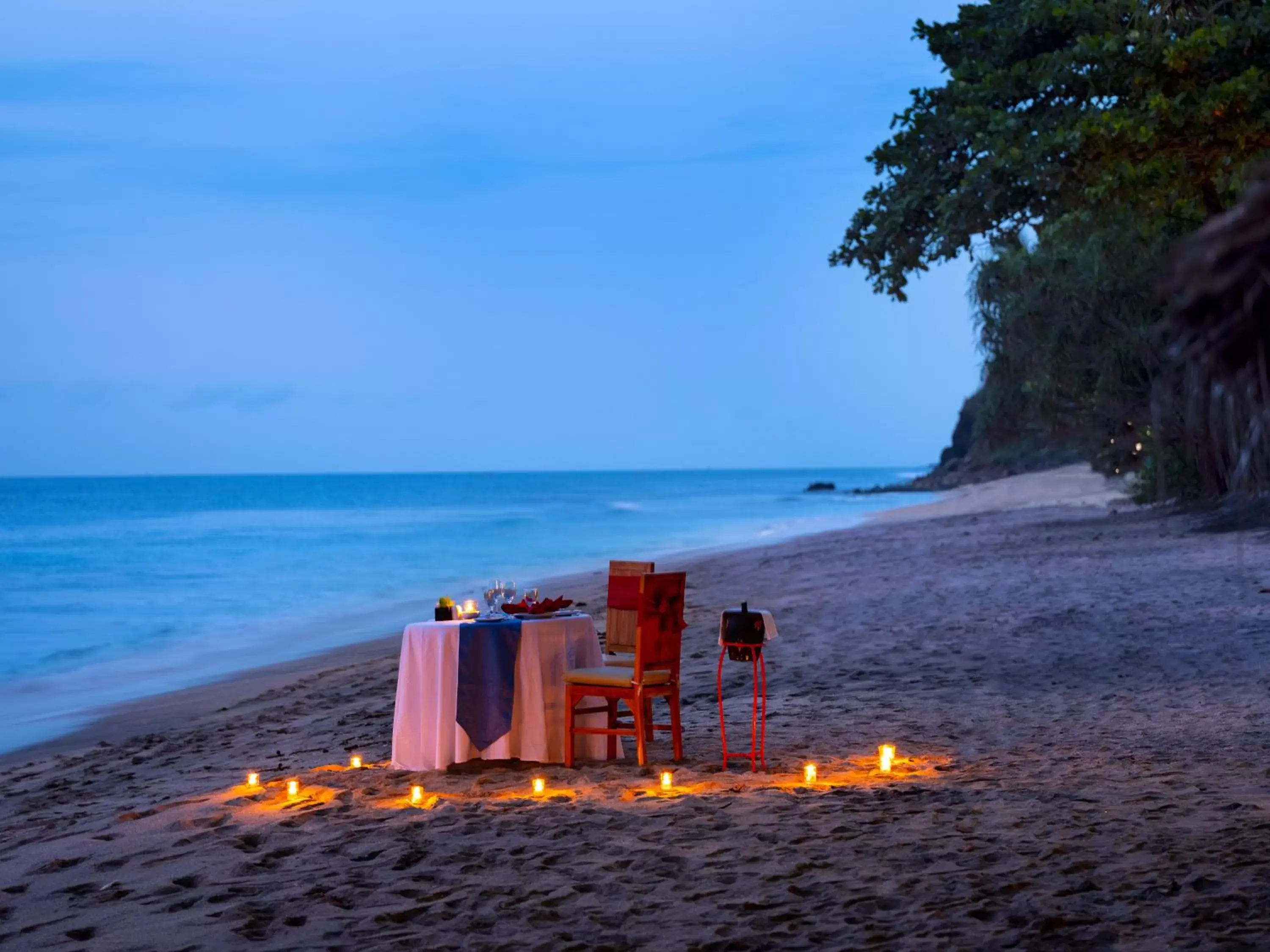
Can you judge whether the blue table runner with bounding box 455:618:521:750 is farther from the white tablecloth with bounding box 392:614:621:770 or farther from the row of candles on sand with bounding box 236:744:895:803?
the row of candles on sand with bounding box 236:744:895:803

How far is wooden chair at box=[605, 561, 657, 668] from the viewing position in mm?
8289

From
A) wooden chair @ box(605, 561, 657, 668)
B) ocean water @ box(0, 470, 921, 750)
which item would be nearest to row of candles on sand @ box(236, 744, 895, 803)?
wooden chair @ box(605, 561, 657, 668)

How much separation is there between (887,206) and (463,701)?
668 cm

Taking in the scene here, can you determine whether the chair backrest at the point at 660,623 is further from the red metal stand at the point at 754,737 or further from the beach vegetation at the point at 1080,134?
the beach vegetation at the point at 1080,134

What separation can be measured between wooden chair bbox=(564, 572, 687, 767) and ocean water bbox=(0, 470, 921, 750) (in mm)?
5870

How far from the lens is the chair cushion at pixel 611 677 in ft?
22.4

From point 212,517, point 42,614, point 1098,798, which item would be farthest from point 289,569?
point 212,517

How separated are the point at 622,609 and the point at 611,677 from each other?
4.81ft

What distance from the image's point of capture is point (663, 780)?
20.5ft

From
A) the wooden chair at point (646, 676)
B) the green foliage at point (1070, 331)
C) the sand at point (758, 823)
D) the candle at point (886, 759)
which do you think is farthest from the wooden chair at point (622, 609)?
the green foliage at point (1070, 331)

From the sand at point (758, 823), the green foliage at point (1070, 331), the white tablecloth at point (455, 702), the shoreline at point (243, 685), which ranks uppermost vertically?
the green foliage at point (1070, 331)

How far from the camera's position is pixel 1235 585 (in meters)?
12.9

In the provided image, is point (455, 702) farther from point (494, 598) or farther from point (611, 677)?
point (611, 677)

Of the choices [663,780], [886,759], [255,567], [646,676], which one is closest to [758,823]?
[663,780]
